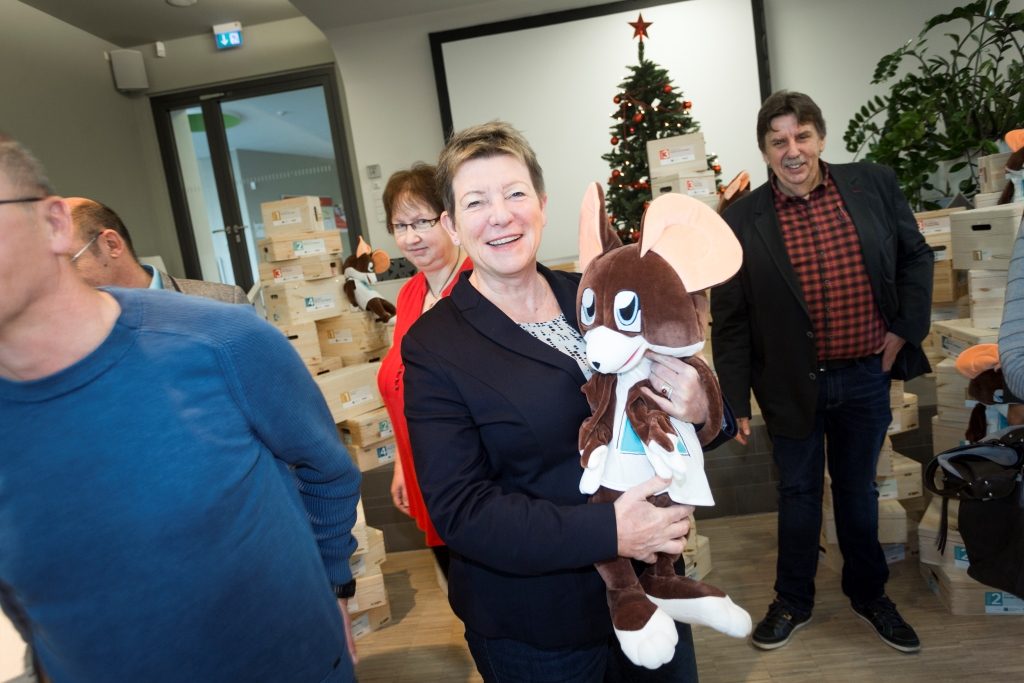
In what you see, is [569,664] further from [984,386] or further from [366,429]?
[366,429]

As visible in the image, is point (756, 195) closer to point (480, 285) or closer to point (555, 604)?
point (480, 285)

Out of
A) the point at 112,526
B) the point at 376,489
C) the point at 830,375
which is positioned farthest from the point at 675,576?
the point at 376,489

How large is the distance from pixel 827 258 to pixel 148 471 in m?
1.99

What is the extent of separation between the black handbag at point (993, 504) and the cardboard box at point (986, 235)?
127cm

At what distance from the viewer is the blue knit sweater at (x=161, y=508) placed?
877mm

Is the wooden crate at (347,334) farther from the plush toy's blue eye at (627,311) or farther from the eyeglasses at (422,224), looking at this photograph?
the plush toy's blue eye at (627,311)

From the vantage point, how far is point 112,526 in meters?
0.89

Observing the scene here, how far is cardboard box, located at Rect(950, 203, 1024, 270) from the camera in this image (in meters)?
2.38

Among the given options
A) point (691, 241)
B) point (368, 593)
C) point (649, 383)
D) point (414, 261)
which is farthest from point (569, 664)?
point (368, 593)

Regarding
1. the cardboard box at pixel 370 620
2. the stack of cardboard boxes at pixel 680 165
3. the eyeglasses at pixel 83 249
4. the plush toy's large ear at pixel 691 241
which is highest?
the stack of cardboard boxes at pixel 680 165

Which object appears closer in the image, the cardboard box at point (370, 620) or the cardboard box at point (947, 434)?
the cardboard box at point (947, 434)

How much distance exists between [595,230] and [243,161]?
6076mm

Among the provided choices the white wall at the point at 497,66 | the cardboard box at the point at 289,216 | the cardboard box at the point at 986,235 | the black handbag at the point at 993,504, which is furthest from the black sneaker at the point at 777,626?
the white wall at the point at 497,66

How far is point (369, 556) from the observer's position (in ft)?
9.70
